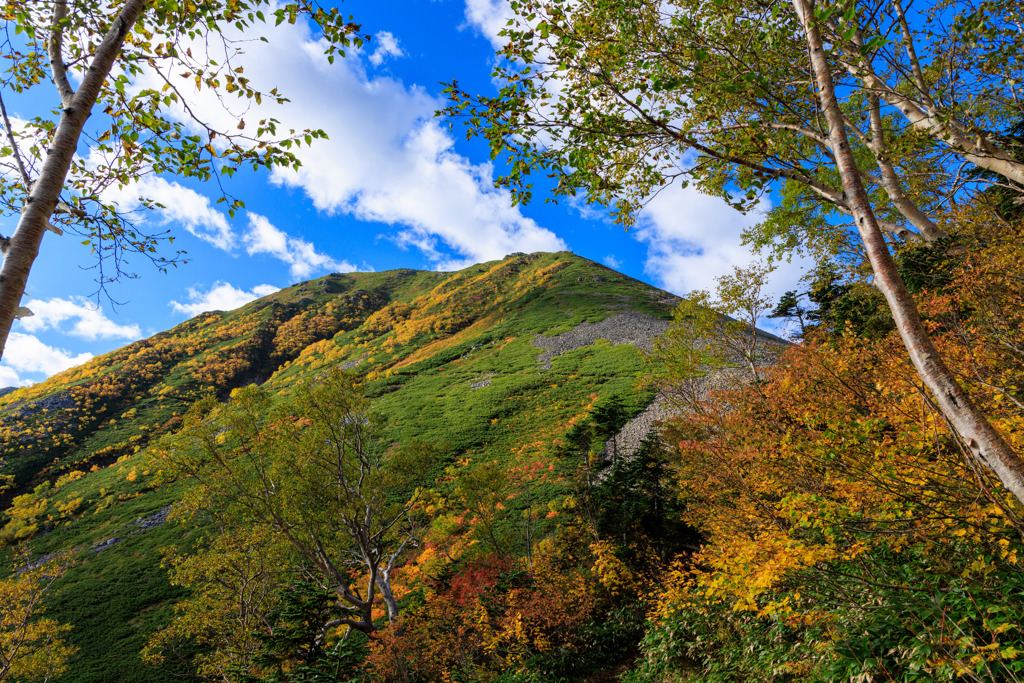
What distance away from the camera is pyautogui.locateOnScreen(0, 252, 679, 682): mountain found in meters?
22.7

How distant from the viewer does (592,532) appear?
14.7 meters

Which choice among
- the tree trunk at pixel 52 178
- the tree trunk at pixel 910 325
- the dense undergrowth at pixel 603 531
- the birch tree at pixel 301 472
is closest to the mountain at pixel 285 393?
the dense undergrowth at pixel 603 531

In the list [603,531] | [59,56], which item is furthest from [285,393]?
[59,56]

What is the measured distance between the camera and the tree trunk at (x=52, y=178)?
2.73m

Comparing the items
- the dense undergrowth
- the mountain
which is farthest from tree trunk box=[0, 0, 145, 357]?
the mountain

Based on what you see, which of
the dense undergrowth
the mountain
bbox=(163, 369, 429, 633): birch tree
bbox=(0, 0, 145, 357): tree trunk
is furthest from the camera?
the mountain

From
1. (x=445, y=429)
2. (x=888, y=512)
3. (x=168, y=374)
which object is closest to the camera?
(x=888, y=512)

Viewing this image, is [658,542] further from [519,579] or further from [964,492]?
[964,492]

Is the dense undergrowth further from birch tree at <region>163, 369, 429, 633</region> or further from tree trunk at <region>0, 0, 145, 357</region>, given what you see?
tree trunk at <region>0, 0, 145, 357</region>

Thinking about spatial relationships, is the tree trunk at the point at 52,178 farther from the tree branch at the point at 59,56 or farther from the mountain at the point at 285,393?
the mountain at the point at 285,393

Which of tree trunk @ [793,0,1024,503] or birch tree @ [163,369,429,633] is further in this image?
birch tree @ [163,369,429,633]

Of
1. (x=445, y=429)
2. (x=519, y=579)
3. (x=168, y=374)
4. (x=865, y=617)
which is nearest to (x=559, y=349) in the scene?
(x=445, y=429)

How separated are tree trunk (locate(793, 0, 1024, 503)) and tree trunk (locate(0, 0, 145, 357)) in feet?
19.3

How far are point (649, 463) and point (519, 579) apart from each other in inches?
250
